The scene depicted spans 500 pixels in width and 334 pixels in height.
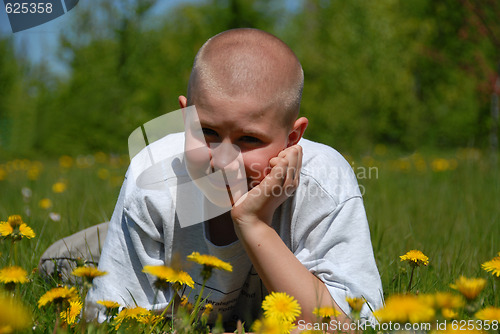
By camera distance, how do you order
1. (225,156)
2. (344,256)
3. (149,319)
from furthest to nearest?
1. (344,256)
2. (225,156)
3. (149,319)

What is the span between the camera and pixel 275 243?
1.60m

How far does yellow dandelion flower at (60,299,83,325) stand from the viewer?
4.43 ft

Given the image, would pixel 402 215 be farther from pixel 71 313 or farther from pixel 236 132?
pixel 71 313

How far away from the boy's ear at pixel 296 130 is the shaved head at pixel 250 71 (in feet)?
0.13

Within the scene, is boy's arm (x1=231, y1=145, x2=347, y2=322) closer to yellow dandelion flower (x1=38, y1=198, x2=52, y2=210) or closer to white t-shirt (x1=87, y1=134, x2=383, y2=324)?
white t-shirt (x1=87, y1=134, x2=383, y2=324)

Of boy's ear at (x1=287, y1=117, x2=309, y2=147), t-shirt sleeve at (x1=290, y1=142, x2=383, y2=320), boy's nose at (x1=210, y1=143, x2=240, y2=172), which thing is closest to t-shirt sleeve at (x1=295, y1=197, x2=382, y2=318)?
t-shirt sleeve at (x1=290, y1=142, x2=383, y2=320)

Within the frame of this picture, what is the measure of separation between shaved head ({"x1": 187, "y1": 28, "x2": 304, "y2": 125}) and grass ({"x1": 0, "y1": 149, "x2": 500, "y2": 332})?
0.80 m

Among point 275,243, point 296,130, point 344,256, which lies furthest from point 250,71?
point 344,256

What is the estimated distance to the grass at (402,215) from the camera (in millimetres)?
2043

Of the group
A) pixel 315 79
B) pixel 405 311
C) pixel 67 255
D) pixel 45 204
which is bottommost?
pixel 315 79

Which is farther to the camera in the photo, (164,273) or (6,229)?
(6,229)

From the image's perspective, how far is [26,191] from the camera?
3.83m

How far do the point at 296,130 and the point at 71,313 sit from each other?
3.07 ft

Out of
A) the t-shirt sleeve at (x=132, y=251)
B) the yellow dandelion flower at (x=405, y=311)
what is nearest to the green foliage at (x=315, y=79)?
the t-shirt sleeve at (x=132, y=251)
